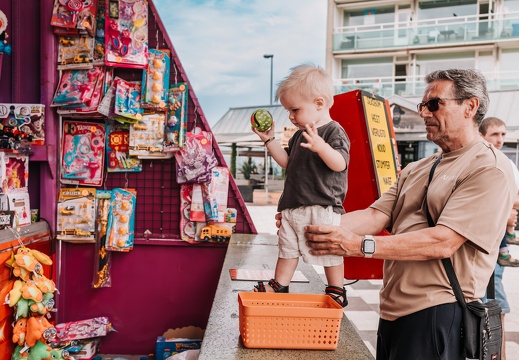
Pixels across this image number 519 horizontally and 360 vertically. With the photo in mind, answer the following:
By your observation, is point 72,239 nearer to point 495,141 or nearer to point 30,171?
point 30,171

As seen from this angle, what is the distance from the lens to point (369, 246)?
148 cm

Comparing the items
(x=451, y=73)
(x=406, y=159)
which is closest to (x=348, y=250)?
(x=451, y=73)

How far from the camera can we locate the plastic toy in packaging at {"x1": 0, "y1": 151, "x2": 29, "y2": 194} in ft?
8.27

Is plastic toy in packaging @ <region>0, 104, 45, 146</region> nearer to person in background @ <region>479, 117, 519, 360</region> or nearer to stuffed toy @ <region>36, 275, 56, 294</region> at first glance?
stuffed toy @ <region>36, 275, 56, 294</region>

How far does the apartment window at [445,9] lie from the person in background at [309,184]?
68.5ft

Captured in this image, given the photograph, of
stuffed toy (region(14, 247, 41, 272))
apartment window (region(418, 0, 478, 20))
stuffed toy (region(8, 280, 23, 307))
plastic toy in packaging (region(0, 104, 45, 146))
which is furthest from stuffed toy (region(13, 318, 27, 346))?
apartment window (region(418, 0, 478, 20))

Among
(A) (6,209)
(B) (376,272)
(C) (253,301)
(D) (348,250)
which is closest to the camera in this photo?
(C) (253,301)

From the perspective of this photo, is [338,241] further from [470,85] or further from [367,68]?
[367,68]

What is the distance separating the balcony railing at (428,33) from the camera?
61.8 ft

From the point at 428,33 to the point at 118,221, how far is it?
19.4m

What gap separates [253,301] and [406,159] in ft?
54.3

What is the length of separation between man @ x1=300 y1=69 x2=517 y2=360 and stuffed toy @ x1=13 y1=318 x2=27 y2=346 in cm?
181

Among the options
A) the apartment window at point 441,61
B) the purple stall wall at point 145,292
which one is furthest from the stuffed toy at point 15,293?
the apartment window at point 441,61

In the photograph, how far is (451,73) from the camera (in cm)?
160
